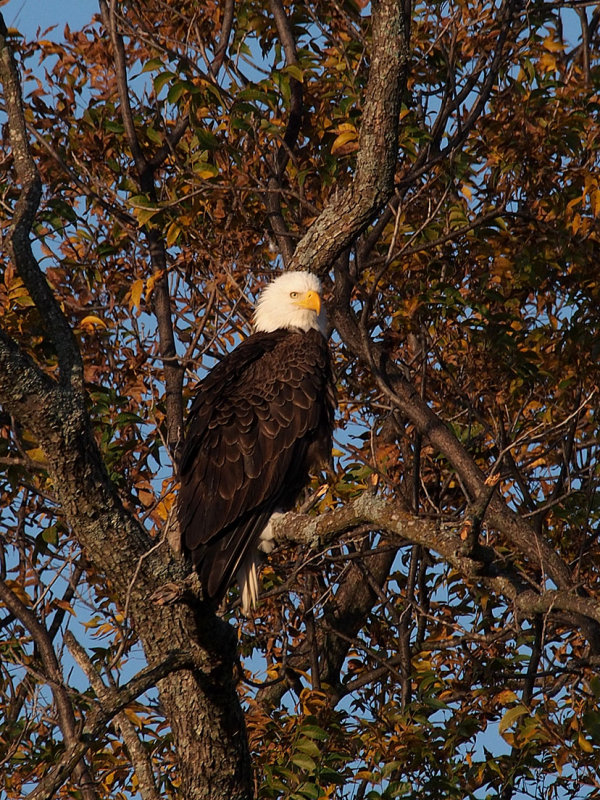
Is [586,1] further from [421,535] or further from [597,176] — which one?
[421,535]

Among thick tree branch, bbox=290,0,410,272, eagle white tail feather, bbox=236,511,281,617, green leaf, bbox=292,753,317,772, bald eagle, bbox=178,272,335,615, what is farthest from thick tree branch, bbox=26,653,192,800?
thick tree branch, bbox=290,0,410,272

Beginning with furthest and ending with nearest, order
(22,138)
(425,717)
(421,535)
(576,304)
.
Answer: (576,304)
(425,717)
(22,138)
(421,535)

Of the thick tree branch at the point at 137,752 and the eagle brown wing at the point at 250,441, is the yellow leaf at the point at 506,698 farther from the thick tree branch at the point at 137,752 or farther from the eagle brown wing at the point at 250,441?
the thick tree branch at the point at 137,752

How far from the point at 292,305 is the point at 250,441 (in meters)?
0.96

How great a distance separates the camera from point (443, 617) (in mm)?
6723

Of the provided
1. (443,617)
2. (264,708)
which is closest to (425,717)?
(264,708)

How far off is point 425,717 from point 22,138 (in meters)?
3.34

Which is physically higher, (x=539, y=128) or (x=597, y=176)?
(x=539, y=128)

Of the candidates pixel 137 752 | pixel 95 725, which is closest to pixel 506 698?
pixel 137 752

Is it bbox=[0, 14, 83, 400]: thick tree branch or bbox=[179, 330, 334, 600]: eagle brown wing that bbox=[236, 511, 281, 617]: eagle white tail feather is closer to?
bbox=[179, 330, 334, 600]: eagle brown wing

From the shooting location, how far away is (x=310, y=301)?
6.04 meters

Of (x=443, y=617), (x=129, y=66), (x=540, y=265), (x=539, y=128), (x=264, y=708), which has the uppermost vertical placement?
(x=129, y=66)

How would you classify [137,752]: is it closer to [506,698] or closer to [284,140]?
[506,698]

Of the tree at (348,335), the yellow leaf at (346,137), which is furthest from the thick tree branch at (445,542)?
the yellow leaf at (346,137)
